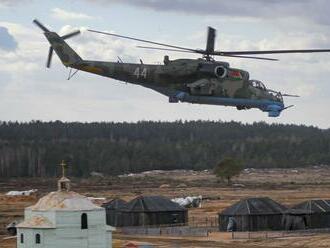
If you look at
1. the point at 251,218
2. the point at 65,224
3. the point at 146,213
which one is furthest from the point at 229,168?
the point at 65,224

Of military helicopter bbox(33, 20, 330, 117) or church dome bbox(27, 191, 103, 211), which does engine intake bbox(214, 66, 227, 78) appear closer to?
military helicopter bbox(33, 20, 330, 117)

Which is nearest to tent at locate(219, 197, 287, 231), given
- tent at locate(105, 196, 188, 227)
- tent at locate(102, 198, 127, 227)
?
tent at locate(105, 196, 188, 227)

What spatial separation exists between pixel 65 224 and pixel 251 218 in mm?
40150

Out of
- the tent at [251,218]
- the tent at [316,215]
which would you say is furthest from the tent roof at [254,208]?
the tent at [316,215]

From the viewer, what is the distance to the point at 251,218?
272ft

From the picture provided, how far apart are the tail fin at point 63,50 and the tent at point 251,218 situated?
90.1 ft

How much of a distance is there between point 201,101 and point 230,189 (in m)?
104

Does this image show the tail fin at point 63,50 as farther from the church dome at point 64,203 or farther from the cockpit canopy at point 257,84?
the church dome at point 64,203

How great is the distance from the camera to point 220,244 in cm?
7150

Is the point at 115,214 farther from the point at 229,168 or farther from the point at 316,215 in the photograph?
the point at 229,168

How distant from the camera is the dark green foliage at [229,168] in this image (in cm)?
16862

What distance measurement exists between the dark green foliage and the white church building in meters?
123

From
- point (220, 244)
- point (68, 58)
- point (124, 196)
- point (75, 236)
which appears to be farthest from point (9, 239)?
point (124, 196)

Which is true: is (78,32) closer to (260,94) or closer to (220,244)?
(260,94)
